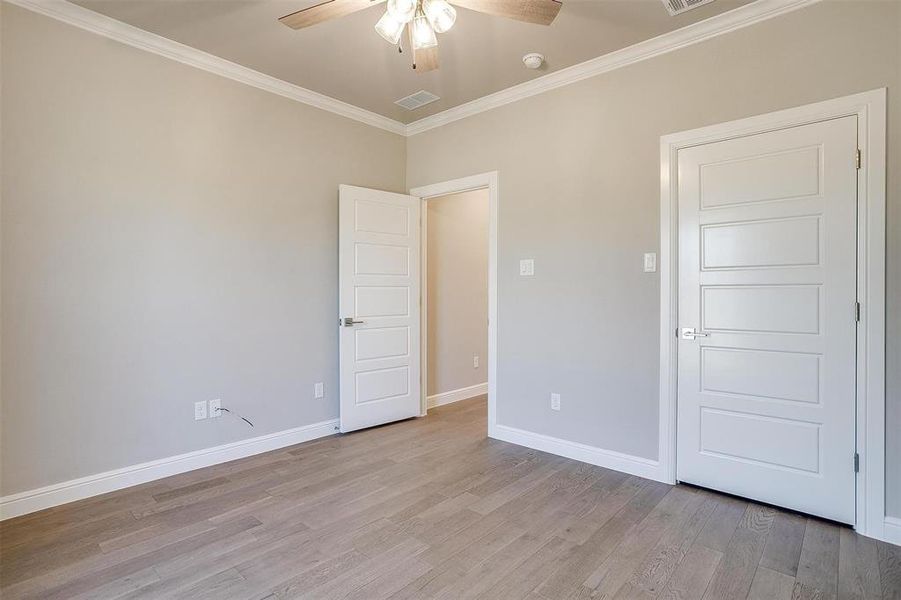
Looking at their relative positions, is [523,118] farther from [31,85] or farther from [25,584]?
[25,584]

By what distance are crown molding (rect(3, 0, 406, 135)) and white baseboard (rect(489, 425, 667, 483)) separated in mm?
3046

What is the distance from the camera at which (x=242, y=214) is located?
11.3ft

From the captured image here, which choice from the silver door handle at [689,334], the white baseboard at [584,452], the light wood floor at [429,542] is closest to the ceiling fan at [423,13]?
the silver door handle at [689,334]

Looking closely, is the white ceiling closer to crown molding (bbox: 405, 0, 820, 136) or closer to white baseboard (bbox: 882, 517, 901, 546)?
crown molding (bbox: 405, 0, 820, 136)

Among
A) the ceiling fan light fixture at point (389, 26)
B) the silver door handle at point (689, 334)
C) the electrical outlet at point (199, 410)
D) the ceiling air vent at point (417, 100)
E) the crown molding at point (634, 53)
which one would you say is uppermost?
the ceiling air vent at point (417, 100)

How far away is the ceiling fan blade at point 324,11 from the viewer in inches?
81.4

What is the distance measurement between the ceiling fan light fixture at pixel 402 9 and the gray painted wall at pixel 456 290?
8.97 ft

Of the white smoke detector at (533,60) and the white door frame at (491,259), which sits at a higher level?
the white smoke detector at (533,60)

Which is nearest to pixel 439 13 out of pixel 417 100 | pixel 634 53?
pixel 634 53

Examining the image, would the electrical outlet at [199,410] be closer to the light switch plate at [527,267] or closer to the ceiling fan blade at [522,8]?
the light switch plate at [527,267]

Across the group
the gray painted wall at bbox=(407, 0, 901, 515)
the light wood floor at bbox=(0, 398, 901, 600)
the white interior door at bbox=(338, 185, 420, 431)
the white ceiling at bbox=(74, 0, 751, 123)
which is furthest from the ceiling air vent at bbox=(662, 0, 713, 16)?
the light wood floor at bbox=(0, 398, 901, 600)

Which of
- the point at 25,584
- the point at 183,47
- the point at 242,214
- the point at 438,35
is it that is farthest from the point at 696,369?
the point at 183,47

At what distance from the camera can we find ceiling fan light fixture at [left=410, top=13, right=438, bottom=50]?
2.12 meters

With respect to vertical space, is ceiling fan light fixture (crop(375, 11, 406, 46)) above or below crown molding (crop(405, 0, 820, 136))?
below
